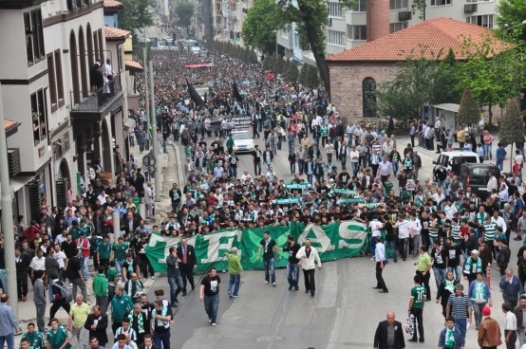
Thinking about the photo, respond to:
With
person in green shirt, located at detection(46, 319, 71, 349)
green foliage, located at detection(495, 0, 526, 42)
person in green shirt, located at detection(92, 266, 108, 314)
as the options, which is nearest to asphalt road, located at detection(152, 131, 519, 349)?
person in green shirt, located at detection(92, 266, 108, 314)

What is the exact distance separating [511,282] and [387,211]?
8.83 m

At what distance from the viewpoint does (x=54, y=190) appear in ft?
129

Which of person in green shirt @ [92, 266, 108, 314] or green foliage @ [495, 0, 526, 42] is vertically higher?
green foliage @ [495, 0, 526, 42]

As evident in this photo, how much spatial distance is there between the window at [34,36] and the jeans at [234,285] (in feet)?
35.5

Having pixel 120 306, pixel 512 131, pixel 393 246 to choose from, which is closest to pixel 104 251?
pixel 120 306

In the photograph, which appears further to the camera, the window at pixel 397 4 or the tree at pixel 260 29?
the tree at pixel 260 29

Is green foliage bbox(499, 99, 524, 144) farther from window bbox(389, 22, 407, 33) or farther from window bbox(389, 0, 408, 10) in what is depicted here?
window bbox(389, 22, 407, 33)

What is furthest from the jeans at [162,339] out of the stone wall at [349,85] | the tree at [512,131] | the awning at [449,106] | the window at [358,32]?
the window at [358,32]

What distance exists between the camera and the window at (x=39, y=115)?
36688 millimetres

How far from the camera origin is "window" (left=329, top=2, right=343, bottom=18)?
99500 mm

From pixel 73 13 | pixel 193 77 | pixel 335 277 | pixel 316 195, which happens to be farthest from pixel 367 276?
pixel 193 77

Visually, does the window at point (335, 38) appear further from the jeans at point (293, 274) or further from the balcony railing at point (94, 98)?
the jeans at point (293, 274)

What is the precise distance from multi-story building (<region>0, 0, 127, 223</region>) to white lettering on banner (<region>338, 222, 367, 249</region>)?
8.95 metres

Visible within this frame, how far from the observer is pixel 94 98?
45.2 metres
